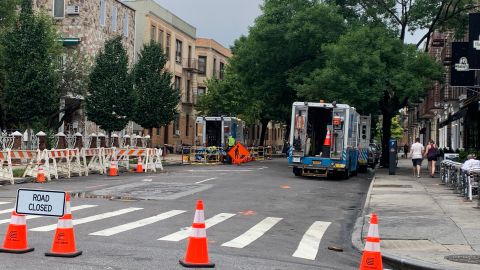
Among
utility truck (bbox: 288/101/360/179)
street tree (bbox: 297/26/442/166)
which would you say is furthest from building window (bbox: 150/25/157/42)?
utility truck (bbox: 288/101/360/179)

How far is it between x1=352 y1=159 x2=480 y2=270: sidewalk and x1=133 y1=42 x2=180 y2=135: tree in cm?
2262

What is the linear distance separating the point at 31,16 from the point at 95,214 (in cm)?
1895

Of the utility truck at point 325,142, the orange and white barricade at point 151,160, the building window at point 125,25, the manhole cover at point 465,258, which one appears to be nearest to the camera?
the manhole cover at point 465,258

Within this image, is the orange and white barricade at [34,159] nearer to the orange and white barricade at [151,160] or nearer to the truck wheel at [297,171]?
the orange and white barricade at [151,160]

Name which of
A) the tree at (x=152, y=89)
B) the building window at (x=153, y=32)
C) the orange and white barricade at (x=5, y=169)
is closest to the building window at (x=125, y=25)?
the building window at (x=153, y=32)

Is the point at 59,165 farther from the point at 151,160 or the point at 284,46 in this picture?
the point at 284,46

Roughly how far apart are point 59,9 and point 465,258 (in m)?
36.6

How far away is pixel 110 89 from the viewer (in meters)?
33.8

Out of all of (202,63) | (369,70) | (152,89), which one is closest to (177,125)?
(202,63)

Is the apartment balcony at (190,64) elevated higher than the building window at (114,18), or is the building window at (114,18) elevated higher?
the building window at (114,18)

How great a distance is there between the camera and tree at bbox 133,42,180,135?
40312mm

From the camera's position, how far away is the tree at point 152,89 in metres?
40.3

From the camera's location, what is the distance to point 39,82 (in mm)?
28266

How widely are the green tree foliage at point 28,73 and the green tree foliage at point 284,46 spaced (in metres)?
12.8
